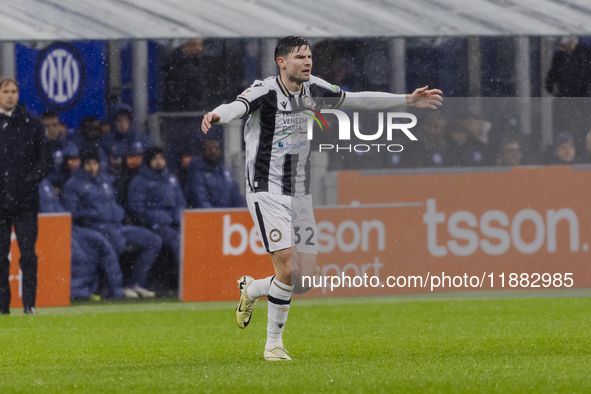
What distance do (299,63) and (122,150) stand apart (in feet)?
19.7

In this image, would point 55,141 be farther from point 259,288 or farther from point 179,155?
point 259,288

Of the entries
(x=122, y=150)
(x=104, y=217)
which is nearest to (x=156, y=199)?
(x=104, y=217)

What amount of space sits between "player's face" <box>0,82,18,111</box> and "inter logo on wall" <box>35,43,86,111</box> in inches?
90.8

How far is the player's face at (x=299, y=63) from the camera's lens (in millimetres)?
7012

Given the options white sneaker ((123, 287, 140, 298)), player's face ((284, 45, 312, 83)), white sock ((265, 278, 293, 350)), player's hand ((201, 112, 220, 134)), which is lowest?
white sneaker ((123, 287, 140, 298))

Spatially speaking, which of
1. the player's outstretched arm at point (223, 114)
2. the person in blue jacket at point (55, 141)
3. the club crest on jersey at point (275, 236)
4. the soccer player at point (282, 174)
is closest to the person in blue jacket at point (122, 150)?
the person in blue jacket at point (55, 141)

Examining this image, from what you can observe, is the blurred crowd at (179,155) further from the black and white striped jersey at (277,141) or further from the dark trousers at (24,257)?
the black and white striped jersey at (277,141)

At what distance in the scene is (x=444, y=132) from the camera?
1178 centimetres

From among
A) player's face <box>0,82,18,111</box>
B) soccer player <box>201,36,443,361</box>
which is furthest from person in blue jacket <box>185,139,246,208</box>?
soccer player <box>201,36,443,361</box>

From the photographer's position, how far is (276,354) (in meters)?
6.95

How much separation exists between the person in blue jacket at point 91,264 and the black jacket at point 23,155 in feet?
4.44

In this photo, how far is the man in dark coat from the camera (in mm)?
10805

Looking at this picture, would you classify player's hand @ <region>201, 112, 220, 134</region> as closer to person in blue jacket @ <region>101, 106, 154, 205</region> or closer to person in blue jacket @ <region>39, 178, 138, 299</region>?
person in blue jacket @ <region>39, 178, 138, 299</region>

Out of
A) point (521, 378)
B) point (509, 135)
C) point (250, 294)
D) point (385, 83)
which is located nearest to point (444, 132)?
point (509, 135)
